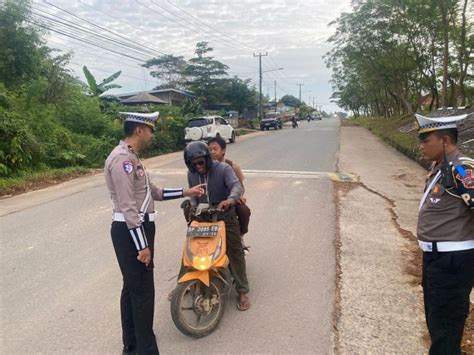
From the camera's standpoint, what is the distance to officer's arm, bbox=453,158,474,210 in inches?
90.1

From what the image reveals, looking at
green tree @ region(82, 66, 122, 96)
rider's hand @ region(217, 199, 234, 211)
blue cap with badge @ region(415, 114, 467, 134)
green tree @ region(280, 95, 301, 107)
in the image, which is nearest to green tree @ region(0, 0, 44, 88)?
green tree @ region(82, 66, 122, 96)

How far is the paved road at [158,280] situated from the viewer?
3.23 m

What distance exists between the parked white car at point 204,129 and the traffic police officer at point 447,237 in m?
16.4

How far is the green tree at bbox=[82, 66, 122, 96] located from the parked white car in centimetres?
509

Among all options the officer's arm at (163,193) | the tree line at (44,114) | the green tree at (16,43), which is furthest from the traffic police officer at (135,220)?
the green tree at (16,43)

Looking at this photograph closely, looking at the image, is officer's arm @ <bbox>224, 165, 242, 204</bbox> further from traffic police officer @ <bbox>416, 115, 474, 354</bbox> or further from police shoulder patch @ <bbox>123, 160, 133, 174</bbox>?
traffic police officer @ <bbox>416, 115, 474, 354</bbox>

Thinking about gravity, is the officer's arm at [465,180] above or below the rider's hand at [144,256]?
above

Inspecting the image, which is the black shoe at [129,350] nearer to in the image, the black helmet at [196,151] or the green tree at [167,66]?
Answer: the black helmet at [196,151]

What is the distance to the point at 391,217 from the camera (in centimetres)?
693

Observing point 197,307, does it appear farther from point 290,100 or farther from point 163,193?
point 290,100

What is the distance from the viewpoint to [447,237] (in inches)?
97.1

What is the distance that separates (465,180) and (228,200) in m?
1.88

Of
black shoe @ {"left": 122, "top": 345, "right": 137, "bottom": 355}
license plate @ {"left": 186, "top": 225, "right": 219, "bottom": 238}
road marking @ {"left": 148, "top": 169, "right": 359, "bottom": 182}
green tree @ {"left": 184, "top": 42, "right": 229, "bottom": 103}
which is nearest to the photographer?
black shoe @ {"left": 122, "top": 345, "right": 137, "bottom": 355}

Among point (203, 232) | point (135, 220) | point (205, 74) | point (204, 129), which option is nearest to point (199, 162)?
point (203, 232)
